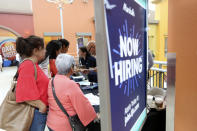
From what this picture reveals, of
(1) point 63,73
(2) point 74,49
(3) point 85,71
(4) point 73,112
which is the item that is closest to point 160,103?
(4) point 73,112

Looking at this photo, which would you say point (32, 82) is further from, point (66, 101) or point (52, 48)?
point (52, 48)

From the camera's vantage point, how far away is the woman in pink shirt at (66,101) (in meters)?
1.05

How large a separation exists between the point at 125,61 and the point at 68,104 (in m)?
0.72

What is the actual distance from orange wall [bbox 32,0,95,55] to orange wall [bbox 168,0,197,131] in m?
9.27

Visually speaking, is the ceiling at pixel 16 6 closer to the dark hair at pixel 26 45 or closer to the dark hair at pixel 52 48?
the dark hair at pixel 52 48

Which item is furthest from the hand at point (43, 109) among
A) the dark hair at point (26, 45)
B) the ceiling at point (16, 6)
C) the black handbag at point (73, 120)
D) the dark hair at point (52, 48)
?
the ceiling at point (16, 6)

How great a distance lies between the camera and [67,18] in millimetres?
10453

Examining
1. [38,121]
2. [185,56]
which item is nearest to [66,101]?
[38,121]

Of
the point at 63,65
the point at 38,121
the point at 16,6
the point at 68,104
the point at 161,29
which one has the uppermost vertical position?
the point at 16,6

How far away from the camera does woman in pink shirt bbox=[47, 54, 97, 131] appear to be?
3.44ft

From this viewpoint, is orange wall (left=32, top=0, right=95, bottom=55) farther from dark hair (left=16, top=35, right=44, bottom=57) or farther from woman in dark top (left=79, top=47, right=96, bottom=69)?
dark hair (left=16, top=35, right=44, bottom=57)

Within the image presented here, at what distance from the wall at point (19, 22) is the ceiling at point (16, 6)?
26 centimetres

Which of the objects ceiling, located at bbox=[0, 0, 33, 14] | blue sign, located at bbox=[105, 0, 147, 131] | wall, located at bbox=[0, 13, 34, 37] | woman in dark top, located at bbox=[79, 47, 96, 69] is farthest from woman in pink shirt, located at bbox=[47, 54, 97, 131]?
ceiling, located at bbox=[0, 0, 33, 14]

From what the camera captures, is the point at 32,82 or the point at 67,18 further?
the point at 67,18
